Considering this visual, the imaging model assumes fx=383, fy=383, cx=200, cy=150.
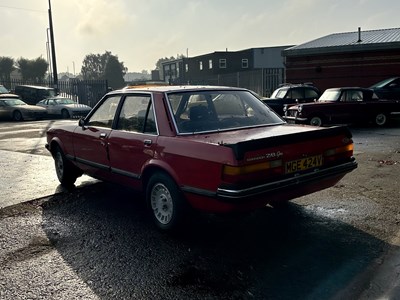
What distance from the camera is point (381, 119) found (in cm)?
1393

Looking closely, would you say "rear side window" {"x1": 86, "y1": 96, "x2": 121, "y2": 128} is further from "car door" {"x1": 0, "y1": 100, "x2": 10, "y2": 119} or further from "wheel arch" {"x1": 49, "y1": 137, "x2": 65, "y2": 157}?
"car door" {"x1": 0, "y1": 100, "x2": 10, "y2": 119}

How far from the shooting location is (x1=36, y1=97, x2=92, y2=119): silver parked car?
21453 millimetres

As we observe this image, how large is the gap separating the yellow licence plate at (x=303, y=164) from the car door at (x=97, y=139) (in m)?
2.47

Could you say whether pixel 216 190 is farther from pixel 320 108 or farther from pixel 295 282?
pixel 320 108

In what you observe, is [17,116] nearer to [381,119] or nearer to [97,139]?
[97,139]

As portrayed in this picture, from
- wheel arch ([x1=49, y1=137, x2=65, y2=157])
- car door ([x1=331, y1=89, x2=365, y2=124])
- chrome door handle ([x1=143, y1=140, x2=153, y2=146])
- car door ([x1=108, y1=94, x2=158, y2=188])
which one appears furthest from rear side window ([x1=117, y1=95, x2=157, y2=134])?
car door ([x1=331, y1=89, x2=365, y2=124])

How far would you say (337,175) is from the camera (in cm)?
430

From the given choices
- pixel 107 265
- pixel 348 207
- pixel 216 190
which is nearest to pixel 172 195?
pixel 216 190

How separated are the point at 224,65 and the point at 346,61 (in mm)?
32639

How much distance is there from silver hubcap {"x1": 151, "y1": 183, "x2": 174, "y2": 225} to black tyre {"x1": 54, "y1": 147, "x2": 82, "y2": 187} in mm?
2571

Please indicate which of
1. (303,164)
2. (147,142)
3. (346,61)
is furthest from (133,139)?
(346,61)

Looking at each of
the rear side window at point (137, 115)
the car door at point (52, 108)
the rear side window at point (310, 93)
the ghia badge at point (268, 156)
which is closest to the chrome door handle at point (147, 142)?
the rear side window at point (137, 115)

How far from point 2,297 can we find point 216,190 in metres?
2.00

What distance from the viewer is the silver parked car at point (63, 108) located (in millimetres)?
21453
